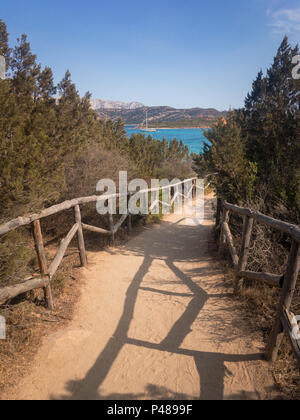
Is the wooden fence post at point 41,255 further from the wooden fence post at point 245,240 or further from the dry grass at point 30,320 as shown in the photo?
the wooden fence post at point 245,240

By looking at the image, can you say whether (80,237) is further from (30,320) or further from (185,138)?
(185,138)

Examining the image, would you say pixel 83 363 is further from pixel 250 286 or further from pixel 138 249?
pixel 138 249

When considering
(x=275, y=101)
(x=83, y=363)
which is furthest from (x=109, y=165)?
(x=83, y=363)

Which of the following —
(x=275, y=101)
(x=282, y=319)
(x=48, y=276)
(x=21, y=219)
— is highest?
(x=275, y=101)

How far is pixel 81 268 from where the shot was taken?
16.8 ft

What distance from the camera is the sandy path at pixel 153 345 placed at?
8.04ft

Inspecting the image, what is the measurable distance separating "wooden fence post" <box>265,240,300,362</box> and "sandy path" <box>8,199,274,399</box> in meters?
0.18

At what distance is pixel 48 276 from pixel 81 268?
159 centimetres

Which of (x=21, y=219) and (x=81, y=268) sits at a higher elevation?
(x=21, y=219)

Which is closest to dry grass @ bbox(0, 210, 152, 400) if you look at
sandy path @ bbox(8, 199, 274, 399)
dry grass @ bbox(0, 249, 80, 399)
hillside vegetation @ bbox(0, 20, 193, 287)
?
dry grass @ bbox(0, 249, 80, 399)

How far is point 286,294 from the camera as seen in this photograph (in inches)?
96.3

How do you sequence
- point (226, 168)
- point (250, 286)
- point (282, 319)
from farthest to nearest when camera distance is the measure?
point (226, 168) → point (250, 286) → point (282, 319)

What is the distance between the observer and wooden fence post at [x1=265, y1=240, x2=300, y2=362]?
2.33 meters
